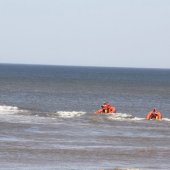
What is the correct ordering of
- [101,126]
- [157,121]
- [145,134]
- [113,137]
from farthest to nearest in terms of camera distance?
1. [157,121]
2. [101,126]
3. [145,134]
4. [113,137]

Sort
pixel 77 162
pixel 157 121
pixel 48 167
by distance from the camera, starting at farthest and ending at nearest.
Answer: pixel 157 121 → pixel 77 162 → pixel 48 167

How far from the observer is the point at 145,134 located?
3803 cm

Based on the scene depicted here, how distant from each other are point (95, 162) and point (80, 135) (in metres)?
9.34

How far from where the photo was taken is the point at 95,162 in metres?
26.6

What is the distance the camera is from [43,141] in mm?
32688

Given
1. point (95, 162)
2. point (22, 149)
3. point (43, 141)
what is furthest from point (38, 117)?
point (95, 162)

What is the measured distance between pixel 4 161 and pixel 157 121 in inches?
915

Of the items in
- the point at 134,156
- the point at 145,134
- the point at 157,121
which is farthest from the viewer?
the point at 157,121

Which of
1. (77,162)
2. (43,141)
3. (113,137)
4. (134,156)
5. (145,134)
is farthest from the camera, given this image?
(145,134)

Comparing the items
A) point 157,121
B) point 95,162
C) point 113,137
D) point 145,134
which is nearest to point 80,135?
Result: point 113,137

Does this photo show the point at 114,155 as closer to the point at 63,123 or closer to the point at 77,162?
the point at 77,162

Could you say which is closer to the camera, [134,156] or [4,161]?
[4,161]

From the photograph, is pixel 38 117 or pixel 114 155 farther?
pixel 38 117

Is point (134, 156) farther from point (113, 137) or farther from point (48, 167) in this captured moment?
point (113, 137)
